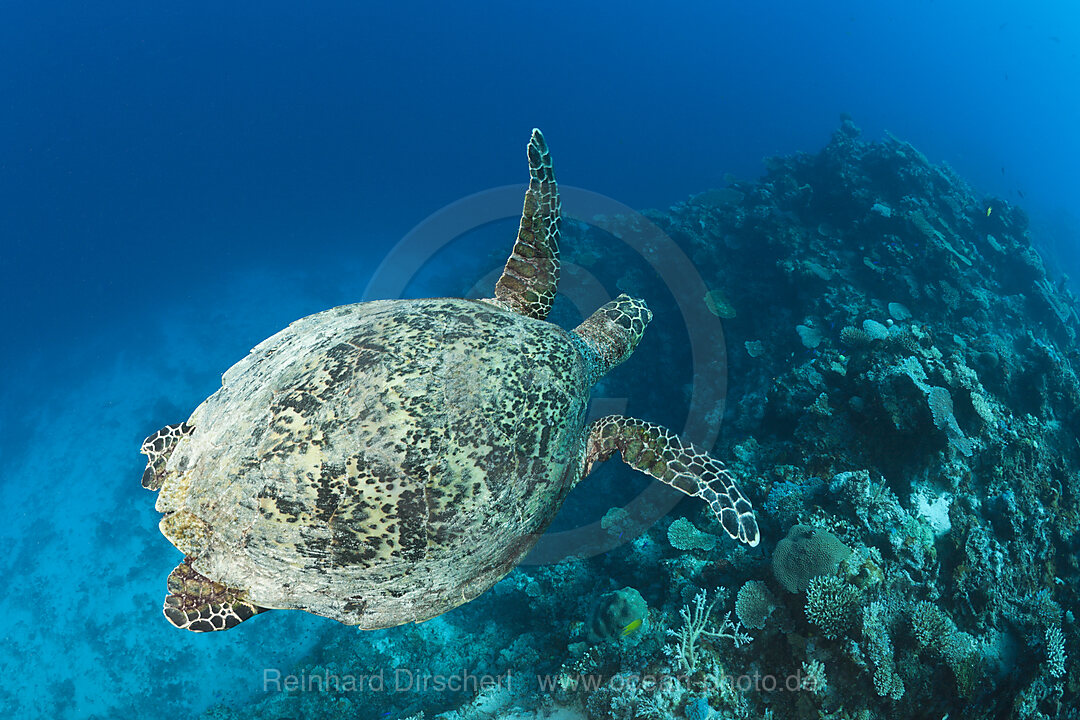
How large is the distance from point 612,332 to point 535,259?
952 mm

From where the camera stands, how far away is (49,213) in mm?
24641

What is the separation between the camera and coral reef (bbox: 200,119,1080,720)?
3227 mm

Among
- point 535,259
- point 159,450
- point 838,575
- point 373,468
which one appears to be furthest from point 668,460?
point 159,450

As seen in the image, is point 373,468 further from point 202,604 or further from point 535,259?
point 535,259

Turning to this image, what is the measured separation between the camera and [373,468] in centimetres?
201

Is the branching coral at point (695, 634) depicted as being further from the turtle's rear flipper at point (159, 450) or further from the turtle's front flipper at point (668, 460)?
the turtle's rear flipper at point (159, 450)

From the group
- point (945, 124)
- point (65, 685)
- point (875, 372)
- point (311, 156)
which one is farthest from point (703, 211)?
point (945, 124)

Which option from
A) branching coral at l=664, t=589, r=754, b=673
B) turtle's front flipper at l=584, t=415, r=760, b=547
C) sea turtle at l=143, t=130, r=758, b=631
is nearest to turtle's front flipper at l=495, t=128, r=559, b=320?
sea turtle at l=143, t=130, r=758, b=631

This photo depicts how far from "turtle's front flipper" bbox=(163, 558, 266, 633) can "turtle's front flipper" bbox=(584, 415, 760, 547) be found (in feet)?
7.53

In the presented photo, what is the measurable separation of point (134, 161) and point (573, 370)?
130 feet

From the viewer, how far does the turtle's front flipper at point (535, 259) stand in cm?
355

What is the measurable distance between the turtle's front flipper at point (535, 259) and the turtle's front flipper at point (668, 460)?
1197mm

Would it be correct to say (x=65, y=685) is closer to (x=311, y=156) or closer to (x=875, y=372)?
(x=875, y=372)

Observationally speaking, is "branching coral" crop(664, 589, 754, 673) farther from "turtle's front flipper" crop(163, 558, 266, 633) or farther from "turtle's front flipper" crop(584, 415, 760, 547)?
"turtle's front flipper" crop(163, 558, 266, 633)
